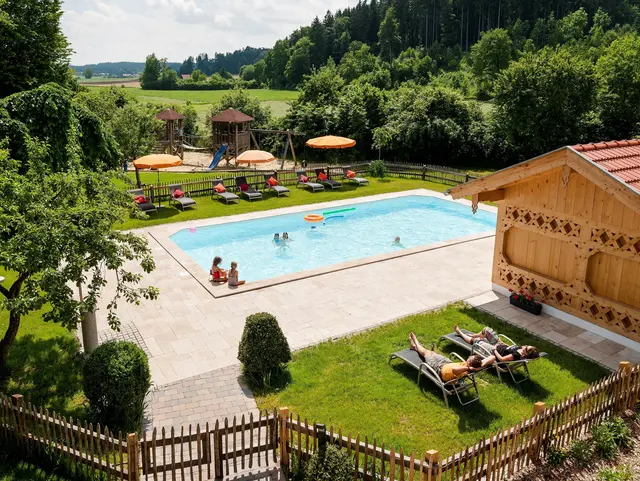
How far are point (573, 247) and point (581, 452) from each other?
5772 mm

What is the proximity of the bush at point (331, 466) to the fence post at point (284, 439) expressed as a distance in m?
0.67

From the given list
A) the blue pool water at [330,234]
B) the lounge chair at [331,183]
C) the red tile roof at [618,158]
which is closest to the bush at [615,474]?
the red tile roof at [618,158]

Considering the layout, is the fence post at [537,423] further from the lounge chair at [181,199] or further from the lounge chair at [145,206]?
the lounge chair at [181,199]

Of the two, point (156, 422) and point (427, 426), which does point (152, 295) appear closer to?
point (156, 422)

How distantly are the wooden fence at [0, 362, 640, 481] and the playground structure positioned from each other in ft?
112

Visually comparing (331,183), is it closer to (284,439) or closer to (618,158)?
(618,158)

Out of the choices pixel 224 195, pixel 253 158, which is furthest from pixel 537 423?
pixel 253 158

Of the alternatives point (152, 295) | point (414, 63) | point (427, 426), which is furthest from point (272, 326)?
point (414, 63)

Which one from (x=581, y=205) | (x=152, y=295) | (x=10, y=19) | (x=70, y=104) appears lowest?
(x=152, y=295)

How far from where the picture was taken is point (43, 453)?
7.48 meters

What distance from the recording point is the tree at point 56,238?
316 inches

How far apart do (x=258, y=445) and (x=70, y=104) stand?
40.4 ft

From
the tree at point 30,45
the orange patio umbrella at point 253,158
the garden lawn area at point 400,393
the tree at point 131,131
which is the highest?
the tree at point 30,45

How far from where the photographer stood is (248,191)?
85.4 ft
